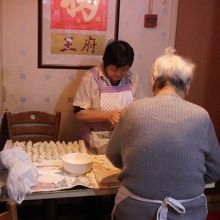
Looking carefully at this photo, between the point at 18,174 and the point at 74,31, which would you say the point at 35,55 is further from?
the point at 18,174

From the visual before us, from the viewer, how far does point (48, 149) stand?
1812 mm

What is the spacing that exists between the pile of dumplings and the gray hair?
735 millimetres

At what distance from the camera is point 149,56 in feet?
8.29

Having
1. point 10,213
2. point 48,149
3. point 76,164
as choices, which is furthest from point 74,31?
point 10,213

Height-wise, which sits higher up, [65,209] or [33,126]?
[33,126]

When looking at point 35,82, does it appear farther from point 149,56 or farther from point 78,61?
point 149,56

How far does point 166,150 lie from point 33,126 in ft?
4.32

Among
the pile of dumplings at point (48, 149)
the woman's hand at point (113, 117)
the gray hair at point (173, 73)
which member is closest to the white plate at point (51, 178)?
the pile of dumplings at point (48, 149)

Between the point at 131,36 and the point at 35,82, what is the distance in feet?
2.59

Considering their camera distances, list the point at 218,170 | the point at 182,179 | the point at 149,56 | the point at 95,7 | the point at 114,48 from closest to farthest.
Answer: the point at 182,179 < the point at 218,170 < the point at 114,48 < the point at 95,7 < the point at 149,56

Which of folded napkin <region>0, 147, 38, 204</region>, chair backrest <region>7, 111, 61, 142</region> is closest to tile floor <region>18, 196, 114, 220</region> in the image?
chair backrest <region>7, 111, 61, 142</region>

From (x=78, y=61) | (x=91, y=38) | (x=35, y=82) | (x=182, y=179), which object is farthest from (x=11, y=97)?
(x=182, y=179)

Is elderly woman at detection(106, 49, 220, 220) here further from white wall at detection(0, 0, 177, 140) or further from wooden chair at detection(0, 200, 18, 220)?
white wall at detection(0, 0, 177, 140)

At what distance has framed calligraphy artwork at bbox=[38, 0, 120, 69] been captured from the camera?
230cm
